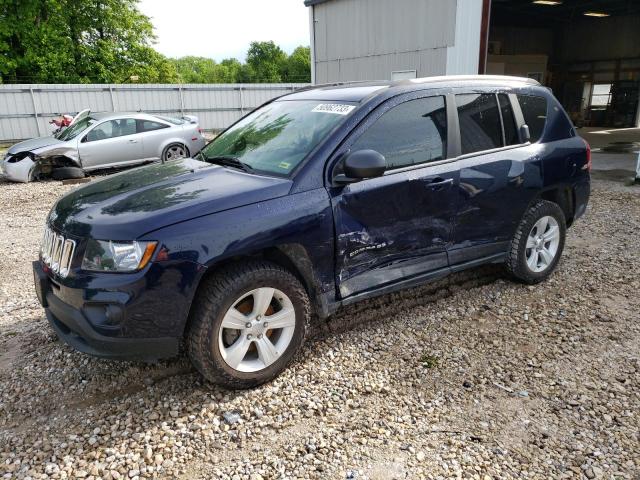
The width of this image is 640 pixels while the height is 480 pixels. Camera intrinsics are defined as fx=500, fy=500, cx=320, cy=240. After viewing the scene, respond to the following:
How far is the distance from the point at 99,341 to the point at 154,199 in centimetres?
86

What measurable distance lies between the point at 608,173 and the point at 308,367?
9948 mm

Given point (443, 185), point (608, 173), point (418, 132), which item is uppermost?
point (418, 132)

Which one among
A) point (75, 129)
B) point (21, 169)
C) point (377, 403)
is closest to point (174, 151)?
point (75, 129)

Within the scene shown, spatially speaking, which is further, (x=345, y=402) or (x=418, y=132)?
(x=418, y=132)

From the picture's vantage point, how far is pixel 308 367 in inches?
132

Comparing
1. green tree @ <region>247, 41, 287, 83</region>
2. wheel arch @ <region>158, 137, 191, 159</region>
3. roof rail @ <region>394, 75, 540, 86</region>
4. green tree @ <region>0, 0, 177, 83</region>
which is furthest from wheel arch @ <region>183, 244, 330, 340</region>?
green tree @ <region>247, 41, 287, 83</region>

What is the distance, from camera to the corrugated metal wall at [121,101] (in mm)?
17922

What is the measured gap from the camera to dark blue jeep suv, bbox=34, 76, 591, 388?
8.95ft

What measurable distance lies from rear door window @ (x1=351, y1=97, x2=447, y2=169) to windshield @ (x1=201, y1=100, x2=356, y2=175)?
249 mm

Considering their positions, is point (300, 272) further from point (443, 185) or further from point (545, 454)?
point (545, 454)

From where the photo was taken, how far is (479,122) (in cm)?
401

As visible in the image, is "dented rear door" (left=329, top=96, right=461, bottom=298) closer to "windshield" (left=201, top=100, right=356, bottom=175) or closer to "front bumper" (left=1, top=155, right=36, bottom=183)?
"windshield" (left=201, top=100, right=356, bottom=175)

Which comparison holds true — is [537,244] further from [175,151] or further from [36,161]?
[36,161]

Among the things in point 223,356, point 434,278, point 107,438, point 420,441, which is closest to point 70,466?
point 107,438
